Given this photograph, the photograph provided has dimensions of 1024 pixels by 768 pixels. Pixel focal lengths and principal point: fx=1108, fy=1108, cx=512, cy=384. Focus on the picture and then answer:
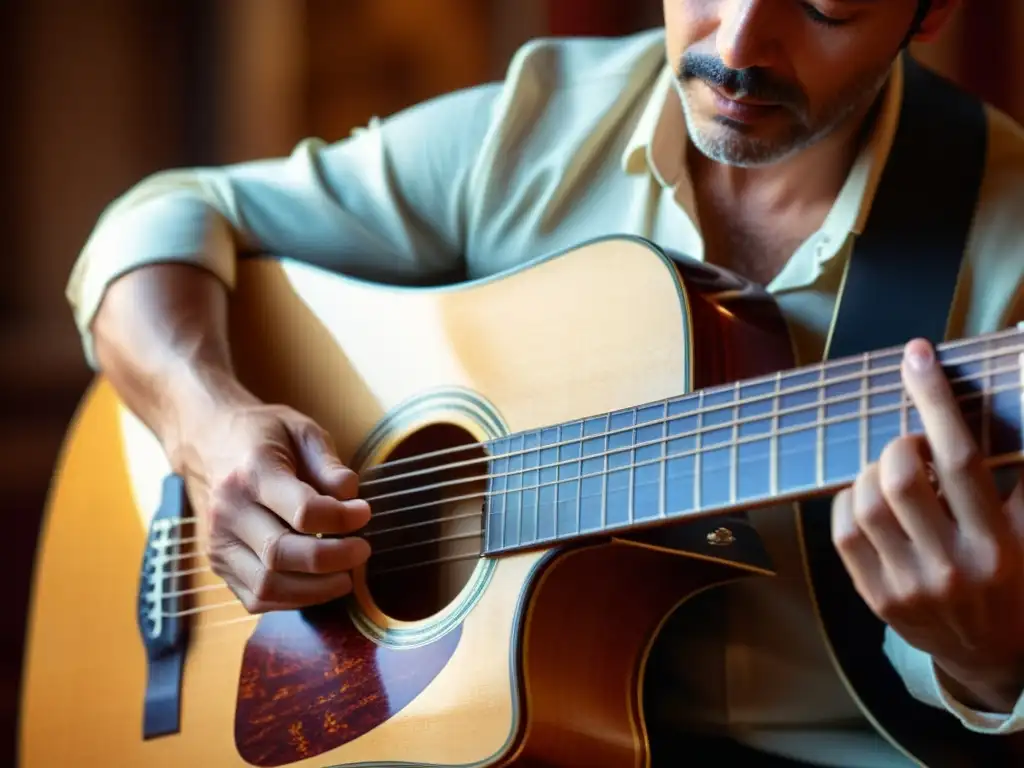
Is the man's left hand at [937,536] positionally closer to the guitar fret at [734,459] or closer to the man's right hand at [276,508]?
the guitar fret at [734,459]

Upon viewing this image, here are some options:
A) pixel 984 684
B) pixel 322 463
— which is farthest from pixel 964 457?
pixel 322 463

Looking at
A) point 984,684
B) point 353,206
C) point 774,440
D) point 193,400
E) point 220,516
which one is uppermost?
point 353,206

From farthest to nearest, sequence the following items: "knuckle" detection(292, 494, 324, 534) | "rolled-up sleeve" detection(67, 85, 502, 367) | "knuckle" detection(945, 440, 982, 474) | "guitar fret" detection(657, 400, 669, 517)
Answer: "rolled-up sleeve" detection(67, 85, 502, 367) < "knuckle" detection(292, 494, 324, 534) < "guitar fret" detection(657, 400, 669, 517) < "knuckle" detection(945, 440, 982, 474)

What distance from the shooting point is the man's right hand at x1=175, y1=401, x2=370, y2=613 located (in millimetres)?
835

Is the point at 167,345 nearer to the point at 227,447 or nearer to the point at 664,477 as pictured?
the point at 227,447

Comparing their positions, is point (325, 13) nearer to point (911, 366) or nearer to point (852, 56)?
point (852, 56)

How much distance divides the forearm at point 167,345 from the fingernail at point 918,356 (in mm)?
586

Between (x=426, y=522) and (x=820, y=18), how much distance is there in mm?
488

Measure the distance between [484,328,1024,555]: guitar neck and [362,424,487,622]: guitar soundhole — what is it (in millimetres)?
38

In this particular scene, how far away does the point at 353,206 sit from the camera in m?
1.14

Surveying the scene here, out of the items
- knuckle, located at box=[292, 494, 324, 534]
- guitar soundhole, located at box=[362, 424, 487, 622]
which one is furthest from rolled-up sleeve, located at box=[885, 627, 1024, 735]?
knuckle, located at box=[292, 494, 324, 534]

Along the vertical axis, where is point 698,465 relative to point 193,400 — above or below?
below

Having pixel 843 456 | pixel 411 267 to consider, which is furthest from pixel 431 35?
pixel 843 456

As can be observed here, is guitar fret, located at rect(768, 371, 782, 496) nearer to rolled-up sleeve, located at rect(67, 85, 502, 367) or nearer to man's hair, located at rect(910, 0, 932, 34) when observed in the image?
man's hair, located at rect(910, 0, 932, 34)
